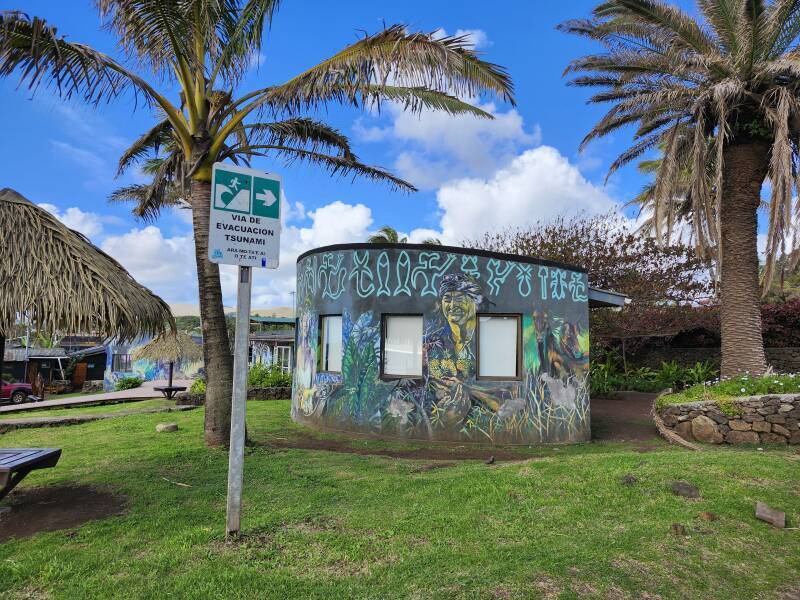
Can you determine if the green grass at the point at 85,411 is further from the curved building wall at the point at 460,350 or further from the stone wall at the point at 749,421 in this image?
the stone wall at the point at 749,421

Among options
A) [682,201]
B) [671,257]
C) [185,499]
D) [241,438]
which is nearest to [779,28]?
[682,201]

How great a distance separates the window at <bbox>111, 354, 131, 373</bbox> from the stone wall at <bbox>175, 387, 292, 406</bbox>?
19511 mm

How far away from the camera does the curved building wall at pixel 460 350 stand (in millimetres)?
9914

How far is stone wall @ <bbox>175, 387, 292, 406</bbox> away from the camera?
17.3 metres

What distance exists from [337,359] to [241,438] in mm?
6924

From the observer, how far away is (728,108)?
11.4 meters

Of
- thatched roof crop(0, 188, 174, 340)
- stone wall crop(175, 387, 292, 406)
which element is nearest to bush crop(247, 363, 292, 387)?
stone wall crop(175, 387, 292, 406)

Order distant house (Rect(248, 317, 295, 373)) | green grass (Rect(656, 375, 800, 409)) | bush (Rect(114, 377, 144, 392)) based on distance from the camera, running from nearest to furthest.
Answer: green grass (Rect(656, 375, 800, 409)) → distant house (Rect(248, 317, 295, 373)) → bush (Rect(114, 377, 144, 392))

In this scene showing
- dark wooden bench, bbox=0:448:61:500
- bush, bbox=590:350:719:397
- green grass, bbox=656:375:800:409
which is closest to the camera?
dark wooden bench, bbox=0:448:61:500

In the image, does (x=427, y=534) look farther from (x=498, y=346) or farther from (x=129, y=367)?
(x=129, y=367)

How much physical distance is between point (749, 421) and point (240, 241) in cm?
969

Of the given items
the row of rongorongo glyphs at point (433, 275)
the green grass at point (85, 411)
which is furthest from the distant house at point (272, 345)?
the row of rongorongo glyphs at point (433, 275)

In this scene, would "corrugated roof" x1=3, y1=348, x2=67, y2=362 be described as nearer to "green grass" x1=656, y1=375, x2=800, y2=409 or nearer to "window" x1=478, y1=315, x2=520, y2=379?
"window" x1=478, y1=315, x2=520, y2=379

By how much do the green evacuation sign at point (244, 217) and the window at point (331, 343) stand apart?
6.76 meters
